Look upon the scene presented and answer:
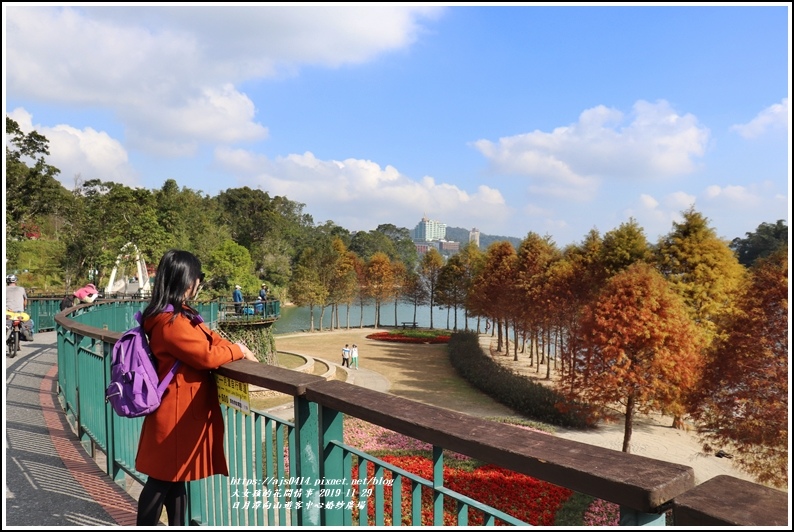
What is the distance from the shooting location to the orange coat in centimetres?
252

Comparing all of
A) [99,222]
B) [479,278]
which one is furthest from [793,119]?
[479,278]

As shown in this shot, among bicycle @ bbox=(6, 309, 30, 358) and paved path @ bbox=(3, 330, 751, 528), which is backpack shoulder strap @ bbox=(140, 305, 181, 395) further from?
bicycle @ bbox=(6, 309, 30, 358)

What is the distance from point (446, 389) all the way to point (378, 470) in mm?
22893

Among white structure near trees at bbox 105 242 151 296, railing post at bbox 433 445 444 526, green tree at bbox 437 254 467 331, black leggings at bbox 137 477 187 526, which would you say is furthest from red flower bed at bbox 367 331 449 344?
railing post at bbox 433 445 444 526

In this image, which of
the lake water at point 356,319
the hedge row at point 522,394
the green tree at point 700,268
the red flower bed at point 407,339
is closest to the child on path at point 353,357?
the hedge row at point 522,394

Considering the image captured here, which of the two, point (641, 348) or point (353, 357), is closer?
point (641, 348)

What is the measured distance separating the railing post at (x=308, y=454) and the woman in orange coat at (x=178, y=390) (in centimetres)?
54

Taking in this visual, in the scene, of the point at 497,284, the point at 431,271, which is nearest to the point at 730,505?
the point at 497,284

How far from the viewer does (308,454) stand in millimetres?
2295

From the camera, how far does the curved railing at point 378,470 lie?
1.20 meters

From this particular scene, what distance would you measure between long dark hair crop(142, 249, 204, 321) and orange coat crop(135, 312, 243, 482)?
0.17 ft

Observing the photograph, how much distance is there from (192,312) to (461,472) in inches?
351

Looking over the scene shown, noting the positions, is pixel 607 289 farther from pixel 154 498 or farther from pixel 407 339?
pixel 407 339

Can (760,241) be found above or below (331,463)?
above
